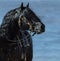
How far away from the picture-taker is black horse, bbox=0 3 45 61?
40.2ft

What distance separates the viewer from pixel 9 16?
41.2 feet

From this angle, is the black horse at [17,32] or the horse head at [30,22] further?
the black horse at [17,32]

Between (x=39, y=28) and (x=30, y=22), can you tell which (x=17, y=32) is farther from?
(x=39, y=28)

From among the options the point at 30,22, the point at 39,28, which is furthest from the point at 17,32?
the point at 39,28

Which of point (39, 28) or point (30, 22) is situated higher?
point (30, 22)

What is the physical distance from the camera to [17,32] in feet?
41.7

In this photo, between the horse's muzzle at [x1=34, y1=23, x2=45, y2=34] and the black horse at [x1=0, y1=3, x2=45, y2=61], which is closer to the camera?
the horse's muzzle at [x1=34, y1=23, x2=45, y2=34]

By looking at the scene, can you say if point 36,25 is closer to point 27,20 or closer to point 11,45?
point 27,20

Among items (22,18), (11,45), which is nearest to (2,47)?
(11,45)

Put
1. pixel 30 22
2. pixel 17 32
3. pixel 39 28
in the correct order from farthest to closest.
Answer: pixel 17 32, pixel 30 22, pixel 39 28

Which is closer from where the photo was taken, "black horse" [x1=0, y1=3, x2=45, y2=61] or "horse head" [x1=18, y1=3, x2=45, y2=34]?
"horse head" [x1=18, y1=3, x2=45, y2=34]

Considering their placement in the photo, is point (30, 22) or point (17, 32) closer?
point (30, 22)

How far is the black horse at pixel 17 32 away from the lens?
1227 cm

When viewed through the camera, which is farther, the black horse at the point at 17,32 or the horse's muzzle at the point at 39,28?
the black horse at the point at 17,32
